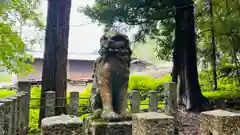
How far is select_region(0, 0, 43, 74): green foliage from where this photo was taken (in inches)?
227

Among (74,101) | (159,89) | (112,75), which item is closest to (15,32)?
(74,101)

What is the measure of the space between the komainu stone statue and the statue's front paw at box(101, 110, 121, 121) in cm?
14

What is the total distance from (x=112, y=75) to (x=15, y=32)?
9.75 ft

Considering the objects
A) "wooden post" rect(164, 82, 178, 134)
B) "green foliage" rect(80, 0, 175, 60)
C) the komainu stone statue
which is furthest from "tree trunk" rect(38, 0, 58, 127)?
"wooden post" rect(164, 82, 178, 134)

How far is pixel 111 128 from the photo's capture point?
407 centimetres

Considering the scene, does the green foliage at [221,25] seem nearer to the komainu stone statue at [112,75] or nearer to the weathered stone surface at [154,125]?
the komainu stone statue at [112,75]

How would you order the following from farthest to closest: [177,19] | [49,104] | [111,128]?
[177,19] < [49,104] < [111,128]

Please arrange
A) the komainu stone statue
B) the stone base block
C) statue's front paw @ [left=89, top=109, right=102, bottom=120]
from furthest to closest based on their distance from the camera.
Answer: the komainu stone statue → statue's front paw @ [left=89, top=109, right=102, bottom=120] → the stone base block

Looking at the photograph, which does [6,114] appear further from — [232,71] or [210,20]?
[232,71]

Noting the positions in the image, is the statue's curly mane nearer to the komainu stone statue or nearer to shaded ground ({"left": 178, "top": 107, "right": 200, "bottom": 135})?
the komainu stone statue

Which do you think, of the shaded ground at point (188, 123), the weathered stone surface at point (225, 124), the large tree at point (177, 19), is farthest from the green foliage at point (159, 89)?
the weathered stone surface at point (225, 124)

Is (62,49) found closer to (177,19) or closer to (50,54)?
(50,54)

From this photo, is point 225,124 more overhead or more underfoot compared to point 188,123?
more overhead

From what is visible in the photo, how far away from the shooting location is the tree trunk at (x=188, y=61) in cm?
836
